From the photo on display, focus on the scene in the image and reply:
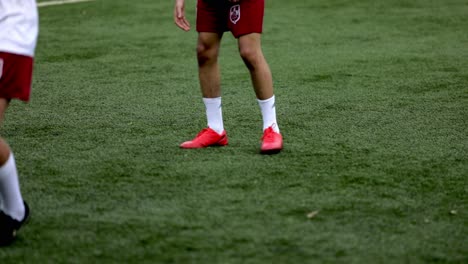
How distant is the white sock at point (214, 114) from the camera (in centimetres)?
449

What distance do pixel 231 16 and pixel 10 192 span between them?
162 centimetres

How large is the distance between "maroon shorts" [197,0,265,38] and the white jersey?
1276 millimetres

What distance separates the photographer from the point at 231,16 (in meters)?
4.27

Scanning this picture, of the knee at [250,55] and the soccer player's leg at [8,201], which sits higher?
the knee at [250,55]

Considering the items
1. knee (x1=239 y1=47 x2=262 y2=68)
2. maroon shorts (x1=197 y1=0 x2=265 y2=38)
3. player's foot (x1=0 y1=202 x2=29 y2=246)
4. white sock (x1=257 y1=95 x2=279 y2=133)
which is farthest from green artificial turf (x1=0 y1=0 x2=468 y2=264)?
maroon shorts (x1=197 y1=0 x2=265 y2=38)

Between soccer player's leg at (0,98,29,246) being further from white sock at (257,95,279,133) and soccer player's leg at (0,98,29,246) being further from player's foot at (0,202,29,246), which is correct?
white sock at (257,95,279,133)

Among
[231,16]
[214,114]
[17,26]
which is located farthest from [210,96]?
[17,26]

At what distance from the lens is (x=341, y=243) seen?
306cm

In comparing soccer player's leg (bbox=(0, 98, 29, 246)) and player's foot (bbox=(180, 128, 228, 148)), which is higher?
soccer player's leg (bbox=(0, 98, 29, 246))

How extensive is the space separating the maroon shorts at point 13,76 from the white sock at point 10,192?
0.25 m

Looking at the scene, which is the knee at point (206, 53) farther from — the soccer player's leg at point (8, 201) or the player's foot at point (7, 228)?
the player's foot at point (7, 228)

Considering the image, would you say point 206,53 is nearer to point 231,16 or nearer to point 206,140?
point 231,16

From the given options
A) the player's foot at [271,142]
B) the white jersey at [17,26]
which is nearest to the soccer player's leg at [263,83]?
the player's foot at [271,142]

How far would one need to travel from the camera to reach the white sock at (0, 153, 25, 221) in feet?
10.3
